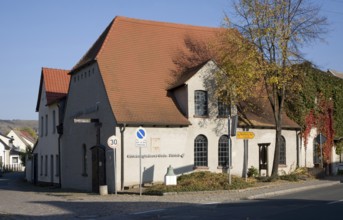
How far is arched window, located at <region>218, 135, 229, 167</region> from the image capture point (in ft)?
99.4

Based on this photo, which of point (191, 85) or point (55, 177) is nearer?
point (191, 85)

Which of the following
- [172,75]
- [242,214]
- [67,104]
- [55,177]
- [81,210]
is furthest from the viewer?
[55,177]

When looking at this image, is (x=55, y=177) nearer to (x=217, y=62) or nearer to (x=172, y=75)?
(x=172, y=75)

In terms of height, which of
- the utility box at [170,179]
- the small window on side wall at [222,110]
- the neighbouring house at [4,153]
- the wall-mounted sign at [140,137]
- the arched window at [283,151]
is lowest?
the neighbouring house at [4,153]

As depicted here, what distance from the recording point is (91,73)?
103 feet

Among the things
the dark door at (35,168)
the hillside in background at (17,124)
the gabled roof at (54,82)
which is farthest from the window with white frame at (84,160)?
the hillside in background at (17,124)

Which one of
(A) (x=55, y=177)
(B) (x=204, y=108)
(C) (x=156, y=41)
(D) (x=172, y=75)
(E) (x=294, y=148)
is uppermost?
(C) (x=156, y=41)

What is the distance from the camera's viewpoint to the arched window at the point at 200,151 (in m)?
29.6

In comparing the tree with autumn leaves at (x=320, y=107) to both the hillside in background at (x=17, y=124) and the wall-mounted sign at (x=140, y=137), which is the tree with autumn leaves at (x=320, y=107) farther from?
the hillside in background at (x=17, y=124)

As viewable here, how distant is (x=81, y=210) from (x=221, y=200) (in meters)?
5.73

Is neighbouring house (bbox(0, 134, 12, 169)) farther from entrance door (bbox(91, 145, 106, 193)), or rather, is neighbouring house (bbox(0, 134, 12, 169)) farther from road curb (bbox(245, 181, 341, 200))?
road curb (bbox(245, 181, 341, 200))

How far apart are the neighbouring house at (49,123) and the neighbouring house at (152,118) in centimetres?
561

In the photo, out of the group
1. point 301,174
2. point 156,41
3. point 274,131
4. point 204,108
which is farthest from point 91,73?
point 301,174

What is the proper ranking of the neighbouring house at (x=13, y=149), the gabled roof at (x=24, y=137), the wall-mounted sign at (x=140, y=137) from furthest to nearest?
the gabled roof at (x=24, y=137), the neighbouring house at (x=13, y=149), the wall-mounted sign at (x=140, y=137)
